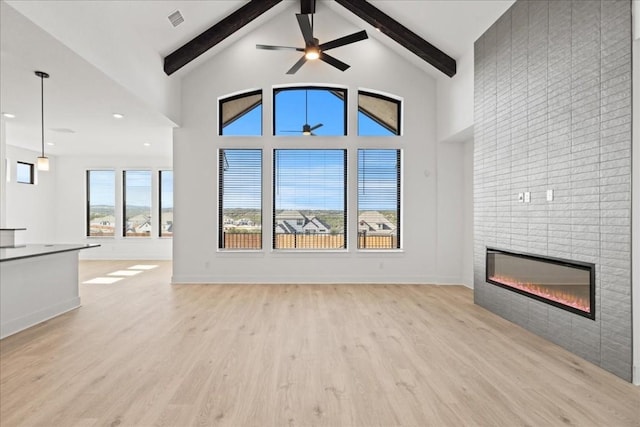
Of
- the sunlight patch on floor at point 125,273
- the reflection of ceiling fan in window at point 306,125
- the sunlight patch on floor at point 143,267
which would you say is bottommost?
the sunlight patch on floor at point 125,273

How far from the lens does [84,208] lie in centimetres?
983

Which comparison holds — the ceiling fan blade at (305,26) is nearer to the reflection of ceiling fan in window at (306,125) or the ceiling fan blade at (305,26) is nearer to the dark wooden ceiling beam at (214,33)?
the dark wooden ceiling beam at (214,33)

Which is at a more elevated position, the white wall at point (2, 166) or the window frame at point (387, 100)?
the window frame at point (387, 100)

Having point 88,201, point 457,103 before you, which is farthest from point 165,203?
point 457,103

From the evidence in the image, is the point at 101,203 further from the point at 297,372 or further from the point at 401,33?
the point at 297,372

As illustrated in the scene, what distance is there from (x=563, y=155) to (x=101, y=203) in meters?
10.4

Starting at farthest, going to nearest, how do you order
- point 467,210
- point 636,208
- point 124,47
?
point 467,210
point 124,47
point 636,208

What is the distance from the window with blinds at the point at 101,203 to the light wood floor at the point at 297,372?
19.4 ft

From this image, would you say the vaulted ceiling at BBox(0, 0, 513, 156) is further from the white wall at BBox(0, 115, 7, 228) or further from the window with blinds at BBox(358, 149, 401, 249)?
the window with blinds at BBox(358, 149, 401, 249)

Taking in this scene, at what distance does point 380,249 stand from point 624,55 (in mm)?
4580

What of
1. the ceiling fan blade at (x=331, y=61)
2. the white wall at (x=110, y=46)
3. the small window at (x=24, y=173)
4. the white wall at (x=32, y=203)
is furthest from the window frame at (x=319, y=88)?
the small window at (x=24, y=173)

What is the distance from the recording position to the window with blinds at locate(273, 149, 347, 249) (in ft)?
22.7

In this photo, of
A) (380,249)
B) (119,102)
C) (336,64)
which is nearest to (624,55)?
(336,64)

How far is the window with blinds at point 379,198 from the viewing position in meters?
6.87
